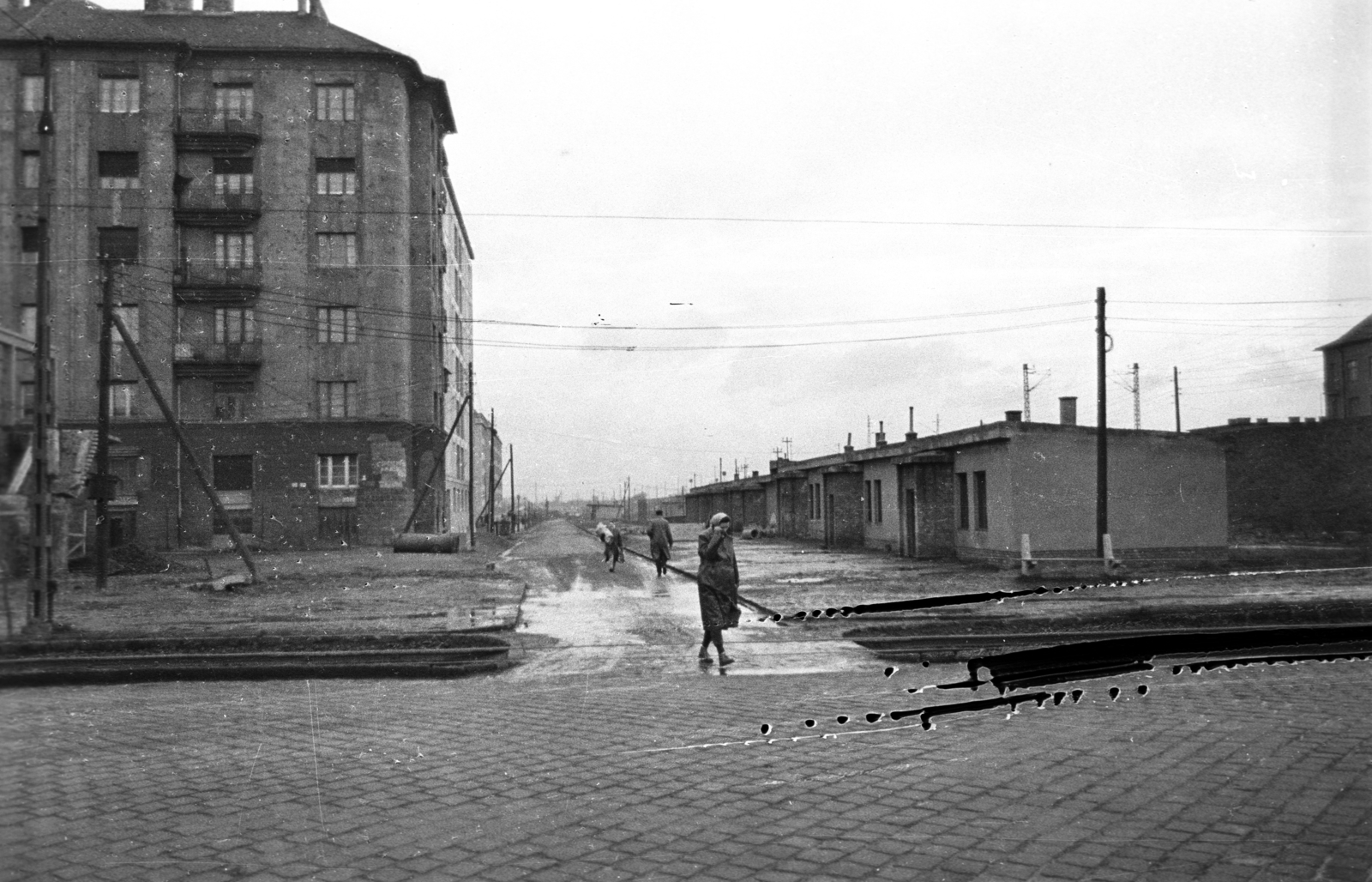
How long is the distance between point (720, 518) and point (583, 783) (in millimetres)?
5507

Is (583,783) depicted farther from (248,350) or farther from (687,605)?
(248,350)

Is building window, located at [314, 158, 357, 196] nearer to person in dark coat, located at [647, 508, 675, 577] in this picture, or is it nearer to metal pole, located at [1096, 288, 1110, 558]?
person in dark coat, located at [647, 508, 675, 577]

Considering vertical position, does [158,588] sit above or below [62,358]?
below

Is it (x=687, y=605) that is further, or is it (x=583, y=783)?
(x=687, y=605)

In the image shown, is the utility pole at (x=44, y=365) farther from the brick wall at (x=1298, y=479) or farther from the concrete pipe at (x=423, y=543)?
the brick wall at (x=1298, y=479)

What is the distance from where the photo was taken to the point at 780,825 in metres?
4.73

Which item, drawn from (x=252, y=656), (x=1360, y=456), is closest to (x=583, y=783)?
(x=252, y=656)

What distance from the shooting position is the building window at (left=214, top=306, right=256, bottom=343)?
54.7 ft

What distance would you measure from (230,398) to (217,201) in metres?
5.09

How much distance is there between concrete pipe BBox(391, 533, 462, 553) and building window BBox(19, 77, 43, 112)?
26.3 metres

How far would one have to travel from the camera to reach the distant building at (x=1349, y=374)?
3709 cm

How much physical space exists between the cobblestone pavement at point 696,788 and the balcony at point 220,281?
882 cm

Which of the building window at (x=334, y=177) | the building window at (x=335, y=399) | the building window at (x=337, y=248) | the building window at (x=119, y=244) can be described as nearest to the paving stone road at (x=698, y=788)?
the building window at (x=119, y=244)

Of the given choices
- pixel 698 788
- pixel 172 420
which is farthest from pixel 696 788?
pixel 172 420
